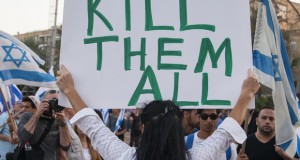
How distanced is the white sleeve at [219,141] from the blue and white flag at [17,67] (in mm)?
3259

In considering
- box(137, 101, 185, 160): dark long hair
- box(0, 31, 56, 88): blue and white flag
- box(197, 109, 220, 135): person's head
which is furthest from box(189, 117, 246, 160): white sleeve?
box(0, 31, 56, 88): blue and white flag

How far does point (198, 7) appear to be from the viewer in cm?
289

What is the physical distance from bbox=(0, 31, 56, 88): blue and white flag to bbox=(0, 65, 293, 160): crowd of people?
280mm

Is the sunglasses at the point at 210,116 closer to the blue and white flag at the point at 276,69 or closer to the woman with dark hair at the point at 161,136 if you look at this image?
the blue and white flag at the point at 276,69

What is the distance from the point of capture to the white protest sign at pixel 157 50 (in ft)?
9.18

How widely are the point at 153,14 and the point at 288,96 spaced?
56.4 inches

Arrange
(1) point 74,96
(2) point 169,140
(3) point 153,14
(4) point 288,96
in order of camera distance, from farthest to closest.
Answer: (4) point 288,96 → (3) point 153,14 → (1) point 74,96 → (2) point 169,140

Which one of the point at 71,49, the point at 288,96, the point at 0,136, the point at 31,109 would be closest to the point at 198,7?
the point at 71,49

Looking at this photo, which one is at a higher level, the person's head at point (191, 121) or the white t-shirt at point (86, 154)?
the person's head at point (191, 121)

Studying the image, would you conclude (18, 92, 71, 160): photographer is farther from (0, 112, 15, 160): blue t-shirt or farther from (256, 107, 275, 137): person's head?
(256, 107, 275, 137): person's head

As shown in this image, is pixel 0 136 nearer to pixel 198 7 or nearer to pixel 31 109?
pixel 31 109

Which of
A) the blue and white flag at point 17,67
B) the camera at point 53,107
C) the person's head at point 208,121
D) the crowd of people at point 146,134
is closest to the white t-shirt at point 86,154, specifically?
the crowd of people at point 146,134

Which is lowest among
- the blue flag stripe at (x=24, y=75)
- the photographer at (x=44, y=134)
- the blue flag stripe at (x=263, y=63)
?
the photographer at (x=44, y=134)

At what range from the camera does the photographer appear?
4742mm
